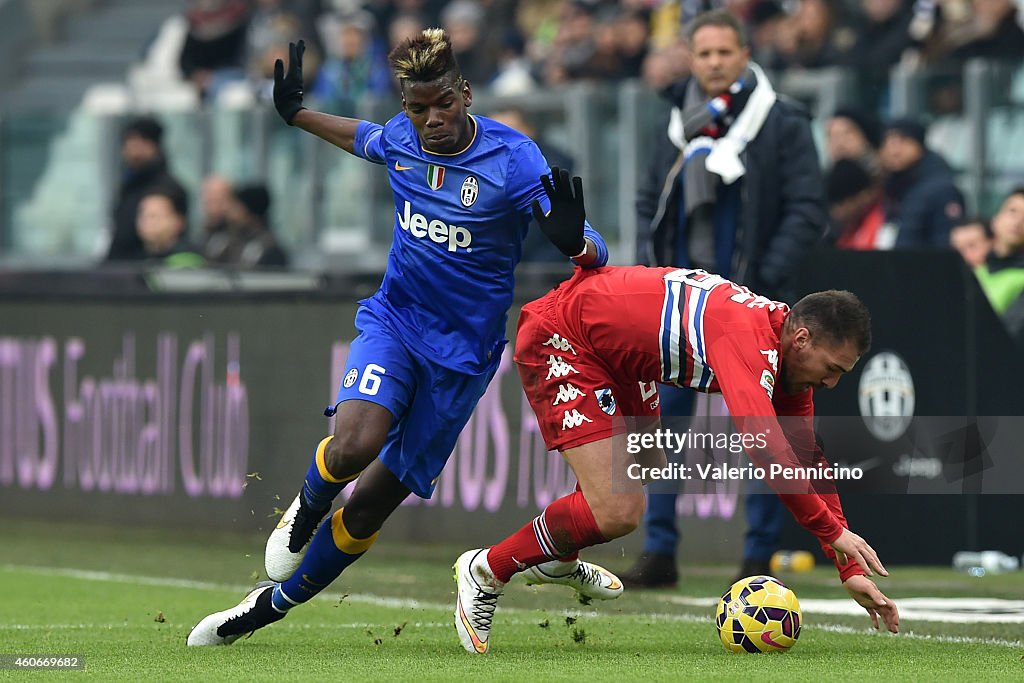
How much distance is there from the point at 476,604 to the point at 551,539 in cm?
37

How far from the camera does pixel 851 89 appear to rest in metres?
13.8

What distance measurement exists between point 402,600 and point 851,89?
228 inches

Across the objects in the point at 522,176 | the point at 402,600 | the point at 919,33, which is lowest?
the point at 402,600

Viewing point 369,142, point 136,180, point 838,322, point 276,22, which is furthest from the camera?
point 276,22

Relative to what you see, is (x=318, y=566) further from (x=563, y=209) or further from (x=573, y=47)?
(x=573, y=47)

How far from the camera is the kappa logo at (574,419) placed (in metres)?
7.43

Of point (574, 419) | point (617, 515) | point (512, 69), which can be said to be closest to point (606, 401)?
point (574, 419)

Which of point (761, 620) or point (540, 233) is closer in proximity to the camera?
point (761, 620)

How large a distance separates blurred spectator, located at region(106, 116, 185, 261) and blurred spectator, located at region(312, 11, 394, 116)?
2010 millimetres

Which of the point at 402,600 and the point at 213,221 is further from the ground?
the point at 213,221

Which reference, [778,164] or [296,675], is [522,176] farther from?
[778,164]

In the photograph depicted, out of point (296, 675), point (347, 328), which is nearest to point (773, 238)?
point (347, 328)

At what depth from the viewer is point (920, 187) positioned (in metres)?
12.5

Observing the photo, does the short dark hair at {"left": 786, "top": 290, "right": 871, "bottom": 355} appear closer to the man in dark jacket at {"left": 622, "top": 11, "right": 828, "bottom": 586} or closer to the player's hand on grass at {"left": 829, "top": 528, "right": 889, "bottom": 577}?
the player's hand on grass at {"left": 829, "top": 528, "right": 889, "bottom": 577}
